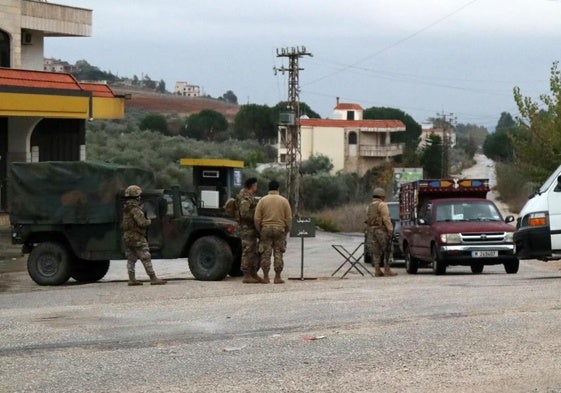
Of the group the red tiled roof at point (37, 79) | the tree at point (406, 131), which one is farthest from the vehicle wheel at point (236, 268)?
the tree at point (406, 131)

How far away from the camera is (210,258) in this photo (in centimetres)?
2061

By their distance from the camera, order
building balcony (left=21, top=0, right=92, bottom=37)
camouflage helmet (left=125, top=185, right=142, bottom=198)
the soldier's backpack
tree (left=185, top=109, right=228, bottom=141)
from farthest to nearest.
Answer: tree (left=185, top=109, right=228, bottom=141) < building balcony (left=21, top=0, right=92, bottom=37) < the soldier's backpack < camouflage helmet (left=125, top=185, right=142, bottom=198)

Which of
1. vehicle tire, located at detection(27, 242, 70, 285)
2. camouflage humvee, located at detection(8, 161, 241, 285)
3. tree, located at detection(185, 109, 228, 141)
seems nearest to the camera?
camouflage humvee, located at detection(8, 161, 241, 285)

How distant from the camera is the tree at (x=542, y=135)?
4100 cm

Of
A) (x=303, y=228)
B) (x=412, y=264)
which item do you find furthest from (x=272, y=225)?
(x=412, y=264)

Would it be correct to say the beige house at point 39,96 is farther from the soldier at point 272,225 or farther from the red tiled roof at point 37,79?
the soldier at point 272,225

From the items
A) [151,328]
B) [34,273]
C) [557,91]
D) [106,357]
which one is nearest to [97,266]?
[34,273]

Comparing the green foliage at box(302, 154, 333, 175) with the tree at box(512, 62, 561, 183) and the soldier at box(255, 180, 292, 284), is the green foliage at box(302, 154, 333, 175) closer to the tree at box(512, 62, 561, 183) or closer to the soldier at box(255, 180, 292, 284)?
the tree at box(512, 62, 561, 183)

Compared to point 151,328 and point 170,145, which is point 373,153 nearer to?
point 170,145

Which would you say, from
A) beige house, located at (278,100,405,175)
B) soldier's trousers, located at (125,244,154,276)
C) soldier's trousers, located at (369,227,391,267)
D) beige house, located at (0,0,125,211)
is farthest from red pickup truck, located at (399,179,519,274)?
beige house, located at (278,100,405,175)

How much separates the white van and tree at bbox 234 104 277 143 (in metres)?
106

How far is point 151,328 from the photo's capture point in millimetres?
12898

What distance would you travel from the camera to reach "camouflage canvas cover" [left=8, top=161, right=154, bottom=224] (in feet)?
69.2

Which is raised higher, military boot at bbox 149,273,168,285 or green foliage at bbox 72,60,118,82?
green foliage at bbox 72,60,118,82
